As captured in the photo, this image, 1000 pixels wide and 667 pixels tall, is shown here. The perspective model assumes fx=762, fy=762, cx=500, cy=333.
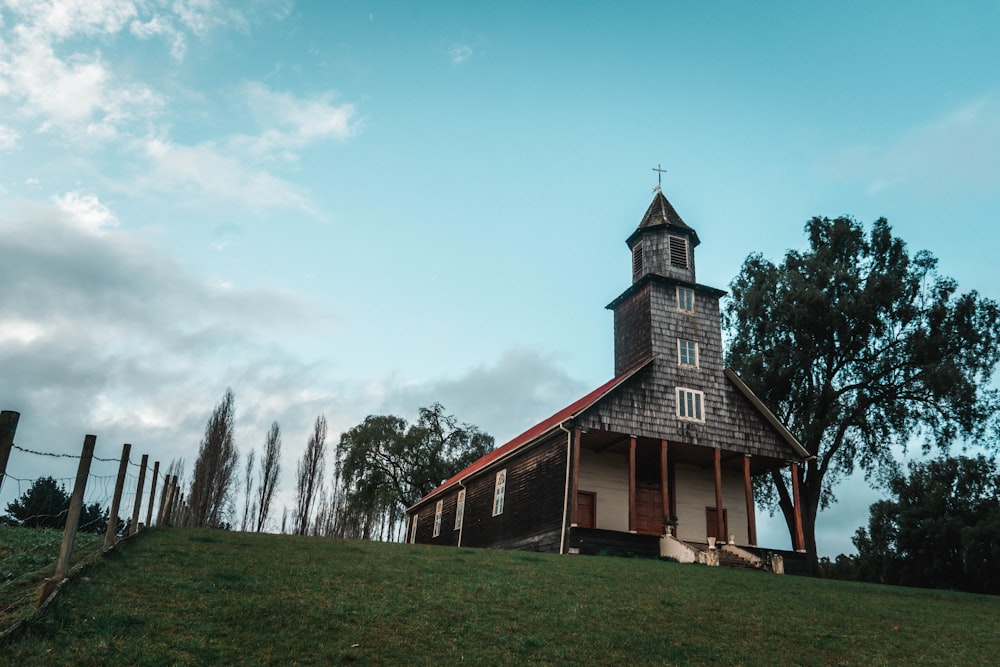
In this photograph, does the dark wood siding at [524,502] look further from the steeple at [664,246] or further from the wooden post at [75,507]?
the wooden post at [75,507]

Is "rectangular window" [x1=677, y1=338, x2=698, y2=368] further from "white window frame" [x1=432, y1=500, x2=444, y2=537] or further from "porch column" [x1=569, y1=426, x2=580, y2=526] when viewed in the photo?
"white window frame" [x1=432, y1=500, x2=444, y2=537]

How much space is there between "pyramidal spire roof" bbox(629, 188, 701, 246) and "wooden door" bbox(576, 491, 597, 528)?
37.9 ft

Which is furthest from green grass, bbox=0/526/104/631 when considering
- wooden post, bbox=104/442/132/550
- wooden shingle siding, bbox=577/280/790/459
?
wooden shingle siding, bbox=577/280/790/459

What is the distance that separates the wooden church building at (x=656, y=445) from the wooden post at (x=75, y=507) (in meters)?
17.6

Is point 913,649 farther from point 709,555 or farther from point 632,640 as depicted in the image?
point 709,555

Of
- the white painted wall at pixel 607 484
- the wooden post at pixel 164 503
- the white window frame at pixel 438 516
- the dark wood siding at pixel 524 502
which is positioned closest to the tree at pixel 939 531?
the white painted wall at pixel 607 484

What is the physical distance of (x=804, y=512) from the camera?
34906mm

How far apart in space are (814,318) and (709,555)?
49.1ft

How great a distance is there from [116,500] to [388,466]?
42.0 m

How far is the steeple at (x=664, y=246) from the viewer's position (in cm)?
3172

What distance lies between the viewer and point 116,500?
505 inches

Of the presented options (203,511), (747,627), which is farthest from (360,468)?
(747,627)

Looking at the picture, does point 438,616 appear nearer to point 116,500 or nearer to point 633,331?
point 116,500

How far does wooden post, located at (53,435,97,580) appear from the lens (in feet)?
31.8
